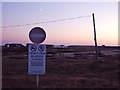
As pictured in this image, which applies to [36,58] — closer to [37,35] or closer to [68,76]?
[37,35]

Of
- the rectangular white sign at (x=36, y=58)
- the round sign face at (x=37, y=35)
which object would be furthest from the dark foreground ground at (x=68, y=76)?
the round sign face at (x=37, y=35)

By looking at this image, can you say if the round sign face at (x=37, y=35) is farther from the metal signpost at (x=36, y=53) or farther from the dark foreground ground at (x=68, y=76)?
the dark foreground ground at (x=68, y=76)

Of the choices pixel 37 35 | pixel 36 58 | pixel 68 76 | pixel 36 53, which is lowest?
pixel 68 76

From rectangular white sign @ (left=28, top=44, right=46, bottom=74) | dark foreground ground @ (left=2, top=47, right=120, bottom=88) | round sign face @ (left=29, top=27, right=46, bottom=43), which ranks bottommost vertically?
dark foreground ground @ (left=2, top=47, right=120, bottom=88)

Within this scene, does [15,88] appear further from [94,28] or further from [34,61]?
[94,28]

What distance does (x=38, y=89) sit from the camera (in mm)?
10719

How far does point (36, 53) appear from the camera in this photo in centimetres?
1059

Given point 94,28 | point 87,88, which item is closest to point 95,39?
point 94,28

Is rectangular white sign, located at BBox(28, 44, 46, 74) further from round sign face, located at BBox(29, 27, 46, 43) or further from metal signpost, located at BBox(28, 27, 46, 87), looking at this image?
round sign face, located at BBox(29, 27, 46, 43)

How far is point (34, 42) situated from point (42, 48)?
0.39 m

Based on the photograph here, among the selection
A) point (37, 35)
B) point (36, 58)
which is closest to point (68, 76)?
point (36, 58)

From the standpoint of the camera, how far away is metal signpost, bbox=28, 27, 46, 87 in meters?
10.5

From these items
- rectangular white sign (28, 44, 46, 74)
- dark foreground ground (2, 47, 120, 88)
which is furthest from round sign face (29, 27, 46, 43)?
dark foreground ground (2, 47, 120, 88)

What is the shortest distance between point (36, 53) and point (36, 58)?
191 mm
